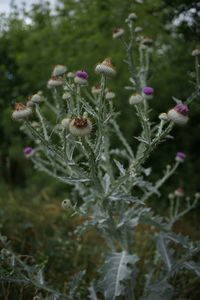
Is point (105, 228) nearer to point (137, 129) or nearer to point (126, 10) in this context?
point (137, 129)

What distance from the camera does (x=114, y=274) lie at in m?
1.89

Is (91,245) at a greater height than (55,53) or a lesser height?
lesser

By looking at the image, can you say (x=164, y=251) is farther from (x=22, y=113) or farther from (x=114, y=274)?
(x=22, y=113)

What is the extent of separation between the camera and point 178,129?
5.45m

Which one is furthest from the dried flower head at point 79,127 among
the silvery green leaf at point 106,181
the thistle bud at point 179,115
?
the silvery green leaf at point 106,181

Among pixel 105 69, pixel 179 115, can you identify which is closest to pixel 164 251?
pixel 179 115

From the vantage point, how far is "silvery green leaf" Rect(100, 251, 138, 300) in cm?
180

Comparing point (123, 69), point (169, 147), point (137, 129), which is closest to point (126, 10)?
point (123, 69)

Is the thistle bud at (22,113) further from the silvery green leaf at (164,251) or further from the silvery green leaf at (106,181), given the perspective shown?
the silvery green leaf at (164,251)

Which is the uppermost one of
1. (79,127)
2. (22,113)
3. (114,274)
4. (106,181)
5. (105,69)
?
(105,69)

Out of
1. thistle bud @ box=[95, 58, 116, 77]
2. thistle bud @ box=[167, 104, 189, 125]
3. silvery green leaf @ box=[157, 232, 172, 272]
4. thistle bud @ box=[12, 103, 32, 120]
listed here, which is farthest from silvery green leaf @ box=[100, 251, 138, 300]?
thistle bud @ box=[95, 58, 116, 77]

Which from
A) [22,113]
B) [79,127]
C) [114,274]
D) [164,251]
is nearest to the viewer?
[79,127]

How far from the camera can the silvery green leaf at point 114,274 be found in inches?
70.9

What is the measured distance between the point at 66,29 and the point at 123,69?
1.92 metres
